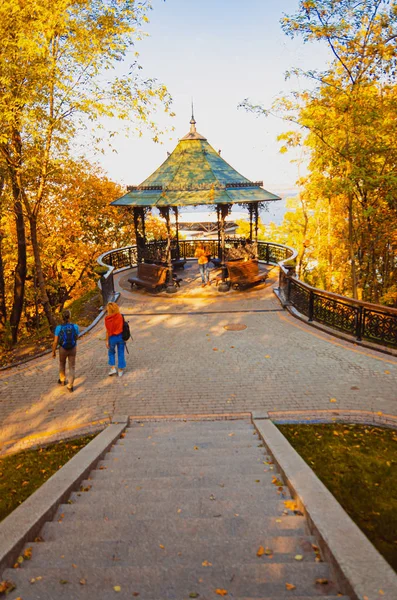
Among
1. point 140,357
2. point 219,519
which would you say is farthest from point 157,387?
point 219,519

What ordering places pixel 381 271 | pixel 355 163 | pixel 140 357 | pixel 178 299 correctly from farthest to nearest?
pixel 381 271
pixel 178 299
pixel 355 163
pixel 140 357

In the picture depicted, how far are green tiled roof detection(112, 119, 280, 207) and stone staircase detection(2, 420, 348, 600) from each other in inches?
441

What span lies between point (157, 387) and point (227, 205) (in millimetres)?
10053

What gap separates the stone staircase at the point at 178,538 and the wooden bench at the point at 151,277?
411 inches

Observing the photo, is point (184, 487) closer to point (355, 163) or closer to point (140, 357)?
point (140, 357)

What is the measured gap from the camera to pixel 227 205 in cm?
1616

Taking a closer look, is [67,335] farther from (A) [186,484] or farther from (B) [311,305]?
(B) [311,305]

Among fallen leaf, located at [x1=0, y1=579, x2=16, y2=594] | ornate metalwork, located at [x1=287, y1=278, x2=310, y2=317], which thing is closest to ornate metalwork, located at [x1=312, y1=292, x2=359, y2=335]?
ornate metalwork, located at [x1=287, y1=278, x2=310, y2=317]

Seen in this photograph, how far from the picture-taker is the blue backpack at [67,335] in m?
8.09

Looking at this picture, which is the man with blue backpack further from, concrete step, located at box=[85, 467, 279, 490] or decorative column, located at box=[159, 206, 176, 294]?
decorative column, located at box=[159, 206, 176, 294]

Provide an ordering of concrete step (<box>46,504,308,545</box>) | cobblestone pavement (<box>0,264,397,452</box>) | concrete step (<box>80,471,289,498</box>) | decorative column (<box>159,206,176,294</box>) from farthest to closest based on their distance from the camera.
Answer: decorative column (<box>159,206,176,294</box>) < cobblestone pavement (<box>0,264,397,452</box>) < concrete step (<box>80,471,289,498</box>) < concrete step (<box>46,504,308,545</box>)

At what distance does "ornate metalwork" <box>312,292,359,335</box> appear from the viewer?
10562 millimetres

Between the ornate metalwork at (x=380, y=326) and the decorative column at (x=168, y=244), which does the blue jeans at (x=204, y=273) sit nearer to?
the decorative column at (x=168, y=244)

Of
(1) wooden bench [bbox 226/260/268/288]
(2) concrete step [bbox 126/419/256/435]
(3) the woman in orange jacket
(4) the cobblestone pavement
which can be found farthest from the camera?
(1) wooden bench [bbox 226/260/268/288]
